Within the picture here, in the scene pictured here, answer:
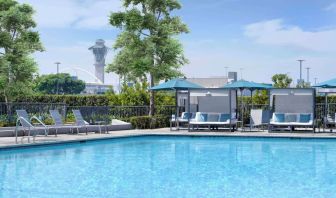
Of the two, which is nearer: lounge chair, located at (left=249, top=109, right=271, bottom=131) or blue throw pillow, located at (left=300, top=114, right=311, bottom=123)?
blue throw pillow, located at (left=300, top=114, right=311, bottom=123)

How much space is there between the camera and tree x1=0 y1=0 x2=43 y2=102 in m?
22.0

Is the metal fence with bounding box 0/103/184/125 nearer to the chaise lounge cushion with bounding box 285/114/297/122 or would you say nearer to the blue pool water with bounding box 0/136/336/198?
the blue pool water with bounding box 0/136/336/198

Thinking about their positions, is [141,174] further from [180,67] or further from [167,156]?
[180,67]

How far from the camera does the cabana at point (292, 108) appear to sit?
2100 centimetres

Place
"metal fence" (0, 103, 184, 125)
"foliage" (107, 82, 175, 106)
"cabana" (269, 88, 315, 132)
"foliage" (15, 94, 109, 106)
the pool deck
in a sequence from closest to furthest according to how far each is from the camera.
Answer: the pool deck < "metal fence" (0, 103, 184, 125) < "cabana" (269, 88, 315, 132) < "foliage" (107, 82, 175, 106) < "foliage" (15, 94, 109, 106)

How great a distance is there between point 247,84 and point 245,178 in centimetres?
1247

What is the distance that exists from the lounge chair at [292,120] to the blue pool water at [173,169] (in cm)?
196

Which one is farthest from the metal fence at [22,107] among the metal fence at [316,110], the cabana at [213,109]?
the metal fence at [316,110]

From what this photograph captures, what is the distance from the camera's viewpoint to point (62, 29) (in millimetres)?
40188

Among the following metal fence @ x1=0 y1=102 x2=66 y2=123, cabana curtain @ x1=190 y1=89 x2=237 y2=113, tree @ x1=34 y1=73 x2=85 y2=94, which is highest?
tree @ x1=34 y1=73 x2=85 y2=94

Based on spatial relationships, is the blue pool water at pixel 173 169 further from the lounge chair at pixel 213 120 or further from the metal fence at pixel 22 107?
the metal fence at pixel 22 107

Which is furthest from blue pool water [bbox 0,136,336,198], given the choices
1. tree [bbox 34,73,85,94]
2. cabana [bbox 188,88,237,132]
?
tree [bbox 34,73,85,94]

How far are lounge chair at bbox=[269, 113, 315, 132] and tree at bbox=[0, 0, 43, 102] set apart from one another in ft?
35.6

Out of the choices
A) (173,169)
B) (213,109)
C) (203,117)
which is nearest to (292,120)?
(203,117)
